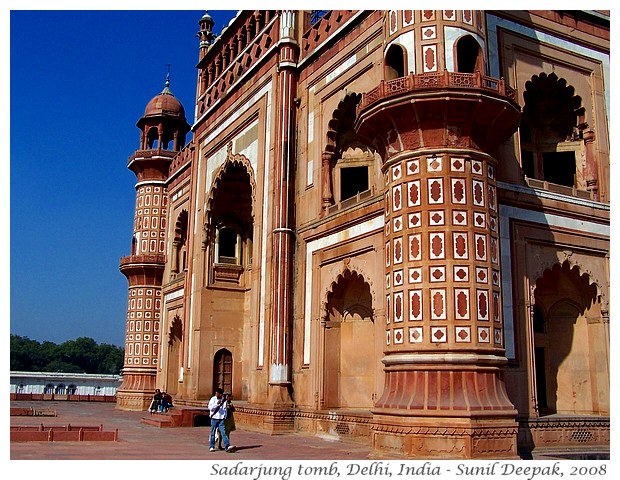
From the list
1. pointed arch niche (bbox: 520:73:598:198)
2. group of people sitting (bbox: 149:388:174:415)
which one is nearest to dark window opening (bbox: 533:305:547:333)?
pointed arch niche (bbox: 520:73:598:198)

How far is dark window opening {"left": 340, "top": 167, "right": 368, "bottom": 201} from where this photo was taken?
19359mm

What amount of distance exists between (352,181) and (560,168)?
211 inches

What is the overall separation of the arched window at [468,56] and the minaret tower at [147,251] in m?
21.4

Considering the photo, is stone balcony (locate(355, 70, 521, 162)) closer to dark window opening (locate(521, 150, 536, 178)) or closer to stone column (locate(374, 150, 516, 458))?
stone column (locate(374, 150, 516, 458))

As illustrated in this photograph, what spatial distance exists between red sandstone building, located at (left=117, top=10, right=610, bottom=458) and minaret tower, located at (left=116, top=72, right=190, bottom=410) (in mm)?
7347

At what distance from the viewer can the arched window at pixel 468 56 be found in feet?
46.5

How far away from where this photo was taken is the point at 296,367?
61.7 ft

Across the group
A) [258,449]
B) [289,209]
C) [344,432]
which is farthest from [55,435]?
→ [289,209]

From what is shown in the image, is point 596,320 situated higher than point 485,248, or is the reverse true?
point 485,248

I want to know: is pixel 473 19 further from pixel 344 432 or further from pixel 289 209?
pixel 344 432

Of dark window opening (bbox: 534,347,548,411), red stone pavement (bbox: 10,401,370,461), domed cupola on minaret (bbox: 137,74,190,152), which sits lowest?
red stone pavement (bbox: 10,401,370,461)

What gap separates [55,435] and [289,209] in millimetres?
8532

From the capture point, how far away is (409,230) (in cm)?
1316
